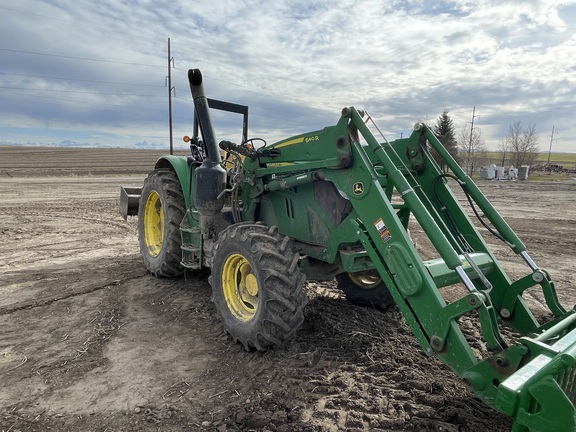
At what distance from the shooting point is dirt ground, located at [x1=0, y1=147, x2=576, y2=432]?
2803mm

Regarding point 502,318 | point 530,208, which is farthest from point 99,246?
point 530,208

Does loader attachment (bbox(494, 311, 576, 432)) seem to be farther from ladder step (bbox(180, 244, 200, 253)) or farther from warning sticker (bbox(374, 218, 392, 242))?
ladder step (bbox(180, 244, 200, 253))

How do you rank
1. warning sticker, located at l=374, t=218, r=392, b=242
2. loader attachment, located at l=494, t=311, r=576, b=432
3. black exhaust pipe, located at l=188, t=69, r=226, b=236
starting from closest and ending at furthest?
1. loader attachment, located at l=494, t=311, r=576, b=432
2. warning sticker, located at l=374, t=218, r=392, b=242
3. black exhaust pipe, located at l=188, t=69, r=226, b=236

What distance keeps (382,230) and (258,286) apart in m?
1.15

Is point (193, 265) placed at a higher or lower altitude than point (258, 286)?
lower

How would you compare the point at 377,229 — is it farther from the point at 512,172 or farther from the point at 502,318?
the point at 512,172

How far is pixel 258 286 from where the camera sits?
350 cm

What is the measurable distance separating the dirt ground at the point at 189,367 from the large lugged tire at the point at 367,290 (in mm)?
119

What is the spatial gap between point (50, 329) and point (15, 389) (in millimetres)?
1113

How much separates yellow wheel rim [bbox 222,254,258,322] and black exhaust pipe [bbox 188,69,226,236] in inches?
30.2

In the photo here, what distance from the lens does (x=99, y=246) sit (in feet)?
25.8

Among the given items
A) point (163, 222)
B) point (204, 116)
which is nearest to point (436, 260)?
point (204, 116)

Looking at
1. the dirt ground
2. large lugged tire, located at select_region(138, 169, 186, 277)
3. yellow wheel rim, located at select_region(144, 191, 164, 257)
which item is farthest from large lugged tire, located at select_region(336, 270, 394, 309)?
yellow wheel rim, located at select_region(144, 191, 164, 257)

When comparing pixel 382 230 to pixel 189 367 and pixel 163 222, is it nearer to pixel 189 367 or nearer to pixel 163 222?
pixel 189 367
